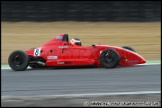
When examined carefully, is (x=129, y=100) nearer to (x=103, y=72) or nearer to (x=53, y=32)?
(x=103, y=72)

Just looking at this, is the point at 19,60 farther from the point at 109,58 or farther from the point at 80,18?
the point at 80,18

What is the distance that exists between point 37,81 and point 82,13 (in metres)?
14.0

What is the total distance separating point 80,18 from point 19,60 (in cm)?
1260

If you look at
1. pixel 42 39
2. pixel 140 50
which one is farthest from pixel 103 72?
pixel 42 39

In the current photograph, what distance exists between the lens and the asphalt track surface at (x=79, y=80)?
842cm

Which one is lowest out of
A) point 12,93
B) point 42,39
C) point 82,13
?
point 12,93

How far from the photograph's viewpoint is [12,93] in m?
8.25

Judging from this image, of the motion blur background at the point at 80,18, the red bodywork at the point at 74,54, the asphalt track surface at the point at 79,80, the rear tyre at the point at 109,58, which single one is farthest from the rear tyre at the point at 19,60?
the motion blur background at the point at 80,18

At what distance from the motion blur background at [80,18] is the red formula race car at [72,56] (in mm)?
10183

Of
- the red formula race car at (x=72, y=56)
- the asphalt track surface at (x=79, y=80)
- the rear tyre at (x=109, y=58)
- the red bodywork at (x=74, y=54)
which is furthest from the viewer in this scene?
the red bodywork at (x=74, y=54)

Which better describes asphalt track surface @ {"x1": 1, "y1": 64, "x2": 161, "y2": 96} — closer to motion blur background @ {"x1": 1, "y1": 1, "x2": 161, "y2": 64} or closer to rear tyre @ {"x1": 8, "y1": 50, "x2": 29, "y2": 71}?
rear tyre @ {"x1": 8, "y1": 50, "x2": 29, "y2": 71}

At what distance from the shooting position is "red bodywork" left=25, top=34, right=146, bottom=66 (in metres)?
11.0

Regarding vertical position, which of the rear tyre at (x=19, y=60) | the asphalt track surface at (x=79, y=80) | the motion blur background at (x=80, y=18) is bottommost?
the asphalt track surface at (x=79, y=80)

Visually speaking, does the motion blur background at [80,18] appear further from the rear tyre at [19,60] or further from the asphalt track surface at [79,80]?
the asphalt track surface at [79,80]
